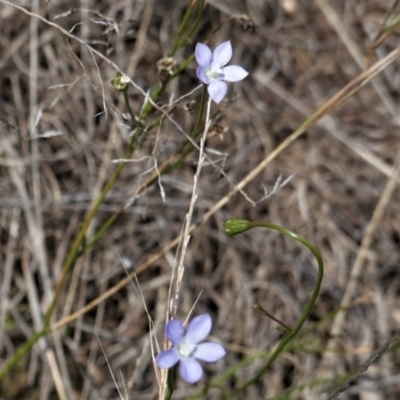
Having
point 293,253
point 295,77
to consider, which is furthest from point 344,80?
A: point 293,253

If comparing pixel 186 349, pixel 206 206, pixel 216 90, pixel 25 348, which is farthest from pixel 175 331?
pixel 206 206

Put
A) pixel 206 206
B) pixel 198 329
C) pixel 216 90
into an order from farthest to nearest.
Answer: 1. pixel 206 206
2. pixel 216 90
3. pixel 198 329

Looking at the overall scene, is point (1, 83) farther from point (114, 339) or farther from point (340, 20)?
point (340, 20)

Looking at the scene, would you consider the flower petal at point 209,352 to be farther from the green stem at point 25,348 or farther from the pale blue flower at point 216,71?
the green stem at point 25,348

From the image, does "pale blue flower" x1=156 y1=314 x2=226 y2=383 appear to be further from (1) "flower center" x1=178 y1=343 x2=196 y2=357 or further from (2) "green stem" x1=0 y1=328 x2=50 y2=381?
(2) "green stem" x1=0 y1=328 x2=50 y2=381

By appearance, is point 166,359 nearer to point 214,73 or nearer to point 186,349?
point 186,349

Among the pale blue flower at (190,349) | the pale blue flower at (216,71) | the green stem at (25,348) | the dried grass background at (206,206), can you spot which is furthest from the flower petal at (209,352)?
the dried grass background at (206,206)

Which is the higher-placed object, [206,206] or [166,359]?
[206,206]
